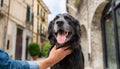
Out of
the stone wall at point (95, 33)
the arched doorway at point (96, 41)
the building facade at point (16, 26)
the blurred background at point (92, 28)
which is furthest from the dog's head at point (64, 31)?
the building facade at point (16, 26)

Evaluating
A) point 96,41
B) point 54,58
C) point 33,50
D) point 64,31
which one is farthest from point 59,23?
point 33,50

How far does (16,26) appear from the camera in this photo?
1778cm

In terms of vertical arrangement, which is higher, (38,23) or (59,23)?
(38,23)

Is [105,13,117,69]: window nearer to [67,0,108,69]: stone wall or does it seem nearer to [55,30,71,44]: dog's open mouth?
[67,0,108,69]: stone wall

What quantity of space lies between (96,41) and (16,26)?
1141cm

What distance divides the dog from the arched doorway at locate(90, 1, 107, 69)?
16.6ft

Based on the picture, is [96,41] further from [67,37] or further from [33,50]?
[33,50]

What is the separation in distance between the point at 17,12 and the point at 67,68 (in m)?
16.4

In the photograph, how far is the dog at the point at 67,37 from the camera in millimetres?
1870

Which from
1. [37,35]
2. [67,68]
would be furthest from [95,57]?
[37,35]

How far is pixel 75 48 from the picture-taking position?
6.38ft

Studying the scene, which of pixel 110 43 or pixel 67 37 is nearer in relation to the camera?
pixel 67 37

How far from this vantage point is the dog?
1.87m

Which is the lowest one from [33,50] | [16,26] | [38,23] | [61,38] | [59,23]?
[33,50]
